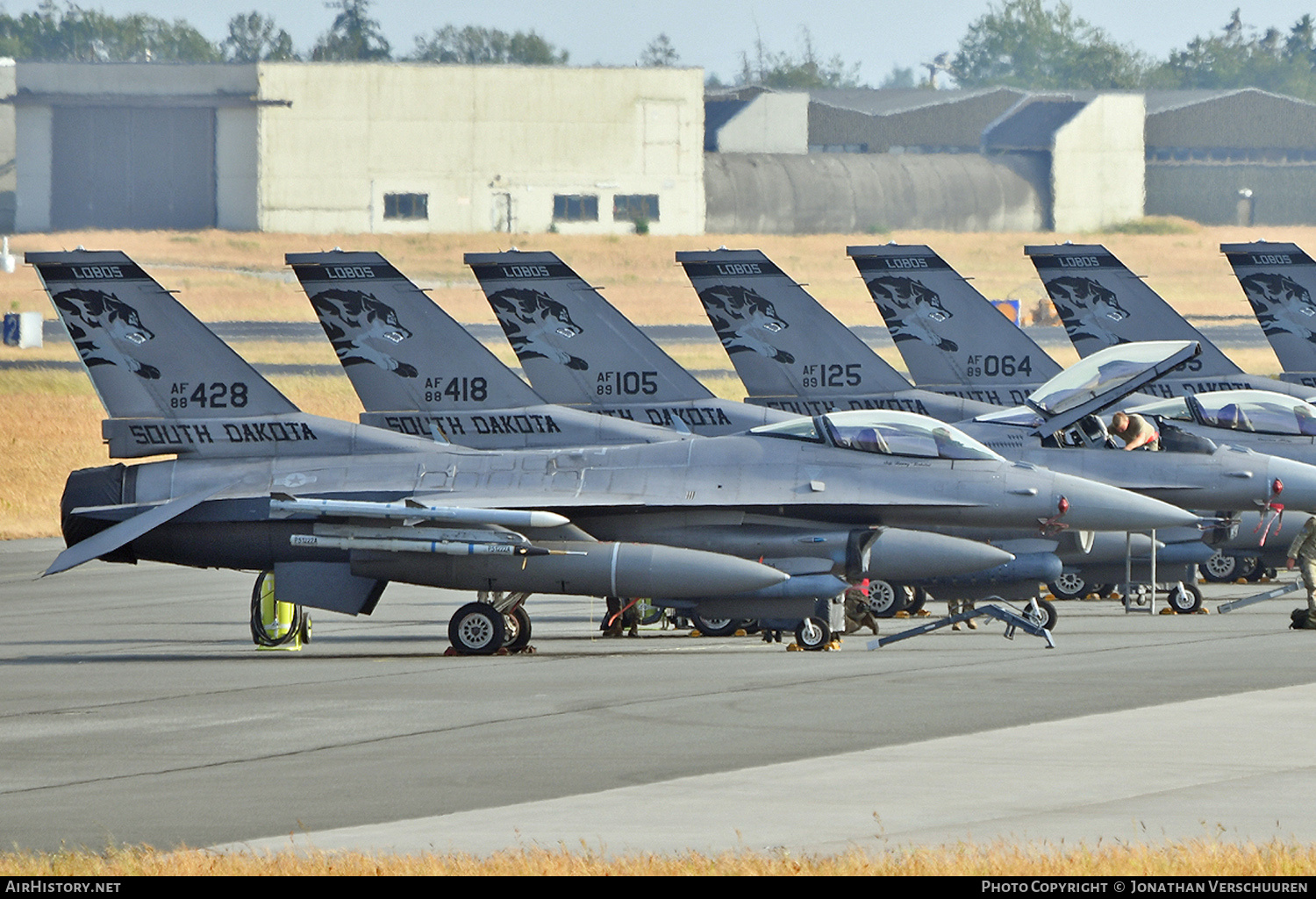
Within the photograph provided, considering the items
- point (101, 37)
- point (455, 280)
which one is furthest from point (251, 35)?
point (455, 280)

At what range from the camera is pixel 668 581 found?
59.9ft

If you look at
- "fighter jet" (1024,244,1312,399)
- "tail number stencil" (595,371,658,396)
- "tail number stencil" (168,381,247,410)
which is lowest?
"tail number stencil" (168,381,247,410)

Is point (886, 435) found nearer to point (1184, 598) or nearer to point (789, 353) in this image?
point (1184, 598)

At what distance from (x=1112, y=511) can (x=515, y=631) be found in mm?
6330

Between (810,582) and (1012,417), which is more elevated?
(1012,417)

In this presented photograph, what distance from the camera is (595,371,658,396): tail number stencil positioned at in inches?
1002

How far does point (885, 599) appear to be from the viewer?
72.2ft

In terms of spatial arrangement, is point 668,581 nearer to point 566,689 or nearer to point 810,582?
point 810,582

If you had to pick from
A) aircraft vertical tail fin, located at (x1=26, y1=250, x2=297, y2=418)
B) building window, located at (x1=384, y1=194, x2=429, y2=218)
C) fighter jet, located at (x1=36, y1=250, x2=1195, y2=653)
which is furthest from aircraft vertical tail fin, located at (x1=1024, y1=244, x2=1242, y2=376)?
building window, located at (x1=384, y1=194, x2=429, y2=218)

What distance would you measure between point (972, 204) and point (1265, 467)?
76188 millimetres

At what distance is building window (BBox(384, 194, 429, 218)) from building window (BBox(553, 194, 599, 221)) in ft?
20.0

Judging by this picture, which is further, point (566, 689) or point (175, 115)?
point (175, 115)

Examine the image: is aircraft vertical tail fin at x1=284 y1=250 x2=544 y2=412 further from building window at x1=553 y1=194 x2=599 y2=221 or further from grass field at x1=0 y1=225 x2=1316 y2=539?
building window at x1=553 y1=194 x2=599 y2=221
